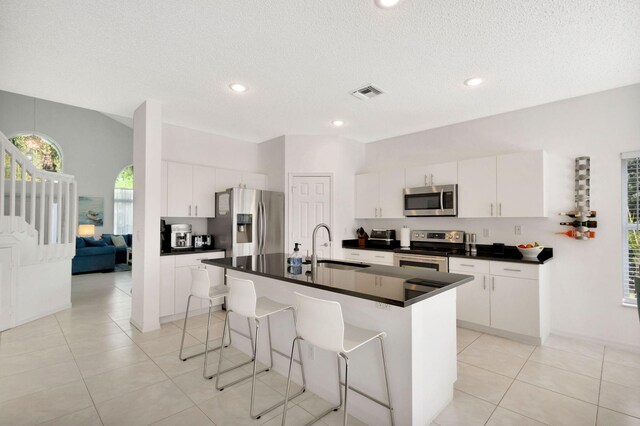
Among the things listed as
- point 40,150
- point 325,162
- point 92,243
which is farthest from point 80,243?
point 325,162

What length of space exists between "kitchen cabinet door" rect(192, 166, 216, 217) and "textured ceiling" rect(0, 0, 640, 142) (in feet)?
3.21

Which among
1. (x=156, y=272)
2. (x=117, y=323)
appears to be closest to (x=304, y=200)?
(x=156, y=272)

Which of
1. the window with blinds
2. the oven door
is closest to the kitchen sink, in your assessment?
the oven door

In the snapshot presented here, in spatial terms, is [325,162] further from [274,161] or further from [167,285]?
[167,285]

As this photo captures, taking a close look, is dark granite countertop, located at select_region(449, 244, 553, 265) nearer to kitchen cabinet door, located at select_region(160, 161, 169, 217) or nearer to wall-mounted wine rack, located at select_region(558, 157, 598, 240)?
wall-mounted wine rack, located at select_region(558, 157, 598, 240)

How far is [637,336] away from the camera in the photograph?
3107mm

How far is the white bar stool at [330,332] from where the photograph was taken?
5.59 ft

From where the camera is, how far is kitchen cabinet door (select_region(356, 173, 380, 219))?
4945 millimetres

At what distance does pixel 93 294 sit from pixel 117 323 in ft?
6.88

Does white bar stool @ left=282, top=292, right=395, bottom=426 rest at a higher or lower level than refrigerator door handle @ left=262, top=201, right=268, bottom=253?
lower

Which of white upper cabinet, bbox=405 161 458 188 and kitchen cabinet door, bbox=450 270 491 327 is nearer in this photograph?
kitchen cabinet door, bbox=450 270 491 327

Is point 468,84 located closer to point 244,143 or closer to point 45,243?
point 244,143

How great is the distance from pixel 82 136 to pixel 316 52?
9428mm

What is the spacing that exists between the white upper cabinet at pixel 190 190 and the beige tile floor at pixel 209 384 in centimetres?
164
